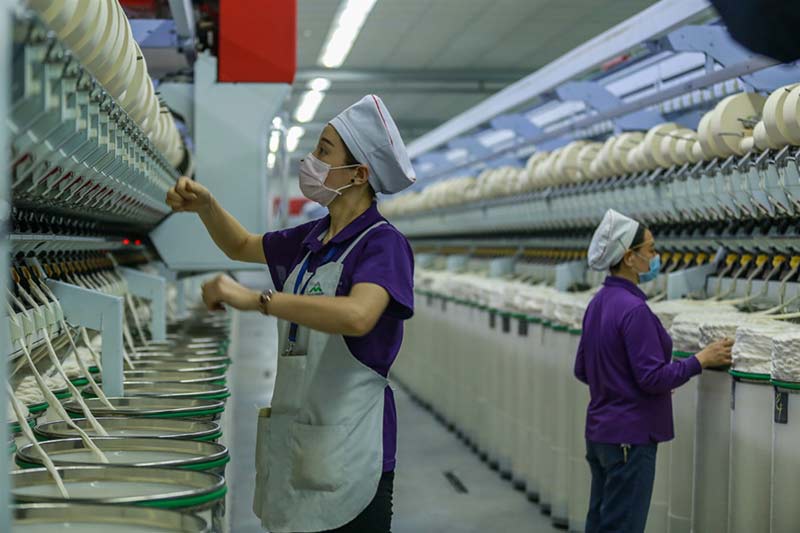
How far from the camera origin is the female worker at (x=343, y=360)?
225 cm

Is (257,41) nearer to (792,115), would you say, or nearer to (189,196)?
(189,196)

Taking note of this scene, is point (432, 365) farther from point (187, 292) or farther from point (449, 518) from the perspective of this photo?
point (449, 518)

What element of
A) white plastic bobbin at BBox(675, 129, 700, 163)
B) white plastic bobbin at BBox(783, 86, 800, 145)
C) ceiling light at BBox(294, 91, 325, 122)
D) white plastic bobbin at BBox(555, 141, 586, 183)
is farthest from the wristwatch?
ceiling light at BBox(294, 91, 325, 122)

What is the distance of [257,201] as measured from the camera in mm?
4805

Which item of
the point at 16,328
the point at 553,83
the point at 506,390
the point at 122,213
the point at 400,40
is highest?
the point at 400,40

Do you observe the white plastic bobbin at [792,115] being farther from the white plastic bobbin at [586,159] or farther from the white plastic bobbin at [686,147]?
the white plastic bobbin at [586,159]

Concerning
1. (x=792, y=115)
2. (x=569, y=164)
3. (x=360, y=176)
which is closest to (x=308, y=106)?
(x=569, y=164)

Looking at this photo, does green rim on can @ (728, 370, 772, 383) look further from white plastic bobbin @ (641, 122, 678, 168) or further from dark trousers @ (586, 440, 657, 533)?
white plastic bobbin @ (641, 122, 678, 168)

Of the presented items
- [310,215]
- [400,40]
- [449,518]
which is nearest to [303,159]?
[449,518]

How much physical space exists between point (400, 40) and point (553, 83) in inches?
274

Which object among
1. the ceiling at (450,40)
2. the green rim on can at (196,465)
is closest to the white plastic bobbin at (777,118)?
the green rim on can at (196,465)

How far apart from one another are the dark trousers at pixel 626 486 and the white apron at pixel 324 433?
1588 mm

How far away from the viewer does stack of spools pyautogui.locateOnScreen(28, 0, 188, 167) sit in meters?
1.82

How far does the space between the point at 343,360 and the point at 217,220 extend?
69 cm
